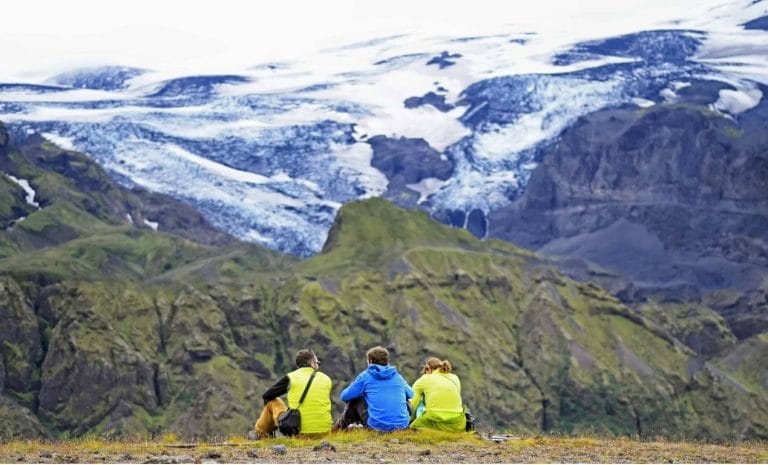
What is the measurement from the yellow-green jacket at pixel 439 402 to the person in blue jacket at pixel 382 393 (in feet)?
2.31

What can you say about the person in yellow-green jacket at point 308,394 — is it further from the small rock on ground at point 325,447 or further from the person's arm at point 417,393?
the person's arm at point 417,393

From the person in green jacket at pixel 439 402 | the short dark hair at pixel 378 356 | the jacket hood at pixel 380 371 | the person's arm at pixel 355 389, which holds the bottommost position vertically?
the person in green jacket at pixel 439 402

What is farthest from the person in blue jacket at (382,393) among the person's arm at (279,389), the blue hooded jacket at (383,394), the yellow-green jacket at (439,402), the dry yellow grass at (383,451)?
the person's arm at (279,389)

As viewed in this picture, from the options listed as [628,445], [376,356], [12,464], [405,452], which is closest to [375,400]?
[376,356]

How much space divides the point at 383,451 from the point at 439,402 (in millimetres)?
5340

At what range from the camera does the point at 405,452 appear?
46.0m

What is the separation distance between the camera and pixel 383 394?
50188 millimetres

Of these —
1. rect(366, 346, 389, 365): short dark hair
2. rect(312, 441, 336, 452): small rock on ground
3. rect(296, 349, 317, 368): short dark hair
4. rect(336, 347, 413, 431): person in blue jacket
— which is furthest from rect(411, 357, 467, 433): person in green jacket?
rect(312, 441, 336, 452): small rock on ground

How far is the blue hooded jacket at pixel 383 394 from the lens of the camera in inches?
1976

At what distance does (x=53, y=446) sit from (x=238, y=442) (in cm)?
595

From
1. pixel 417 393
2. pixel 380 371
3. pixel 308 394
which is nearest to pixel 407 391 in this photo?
pixel 417 393

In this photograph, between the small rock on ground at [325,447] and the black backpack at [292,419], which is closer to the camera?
the small rock on ground at [325,447]

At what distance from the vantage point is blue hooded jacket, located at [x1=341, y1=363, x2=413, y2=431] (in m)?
50.2

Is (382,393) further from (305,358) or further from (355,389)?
(305,358)
